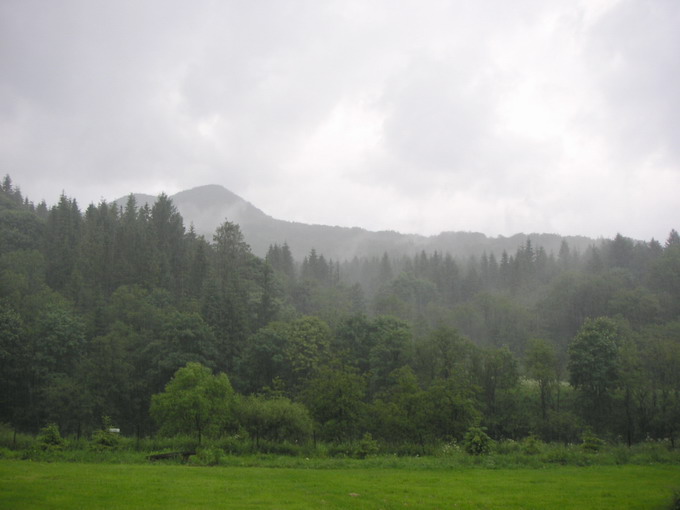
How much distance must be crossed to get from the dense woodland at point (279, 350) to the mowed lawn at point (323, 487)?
44.1ft

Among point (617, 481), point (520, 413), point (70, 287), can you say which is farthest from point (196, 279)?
point (617, 481)

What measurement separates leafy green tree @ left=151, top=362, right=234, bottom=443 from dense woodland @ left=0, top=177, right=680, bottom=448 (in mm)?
212

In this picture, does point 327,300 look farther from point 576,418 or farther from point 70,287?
point 576,418

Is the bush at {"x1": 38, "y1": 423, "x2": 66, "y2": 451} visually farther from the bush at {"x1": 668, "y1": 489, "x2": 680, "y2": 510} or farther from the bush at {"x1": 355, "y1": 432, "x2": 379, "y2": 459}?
the bush at {"x1": 668, "y1": 489, "x2": 680, "y2": 510}

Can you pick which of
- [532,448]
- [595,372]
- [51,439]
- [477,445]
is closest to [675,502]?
[532,448]

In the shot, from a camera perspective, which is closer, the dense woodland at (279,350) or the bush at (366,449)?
the bush at (366,449)

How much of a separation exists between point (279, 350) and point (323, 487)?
52.1 meters

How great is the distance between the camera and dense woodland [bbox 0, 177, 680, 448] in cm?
4191

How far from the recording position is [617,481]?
2191 centimetres

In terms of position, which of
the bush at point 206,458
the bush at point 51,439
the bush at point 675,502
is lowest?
the bush at point 206,458

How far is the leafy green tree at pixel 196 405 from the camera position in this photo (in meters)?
37.6

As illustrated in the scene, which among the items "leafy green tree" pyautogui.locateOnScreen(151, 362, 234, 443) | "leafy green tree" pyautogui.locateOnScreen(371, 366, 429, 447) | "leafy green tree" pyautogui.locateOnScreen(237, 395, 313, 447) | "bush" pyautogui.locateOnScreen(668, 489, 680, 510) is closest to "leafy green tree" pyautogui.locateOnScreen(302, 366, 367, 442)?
"leafy green tree" pyautogui.locateOnScreen(371, 366, 429, 447)

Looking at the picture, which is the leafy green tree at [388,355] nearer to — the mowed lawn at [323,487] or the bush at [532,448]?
the bush at [532,448]

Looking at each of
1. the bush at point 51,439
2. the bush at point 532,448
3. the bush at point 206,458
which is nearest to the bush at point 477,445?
the bush at point 532,448
